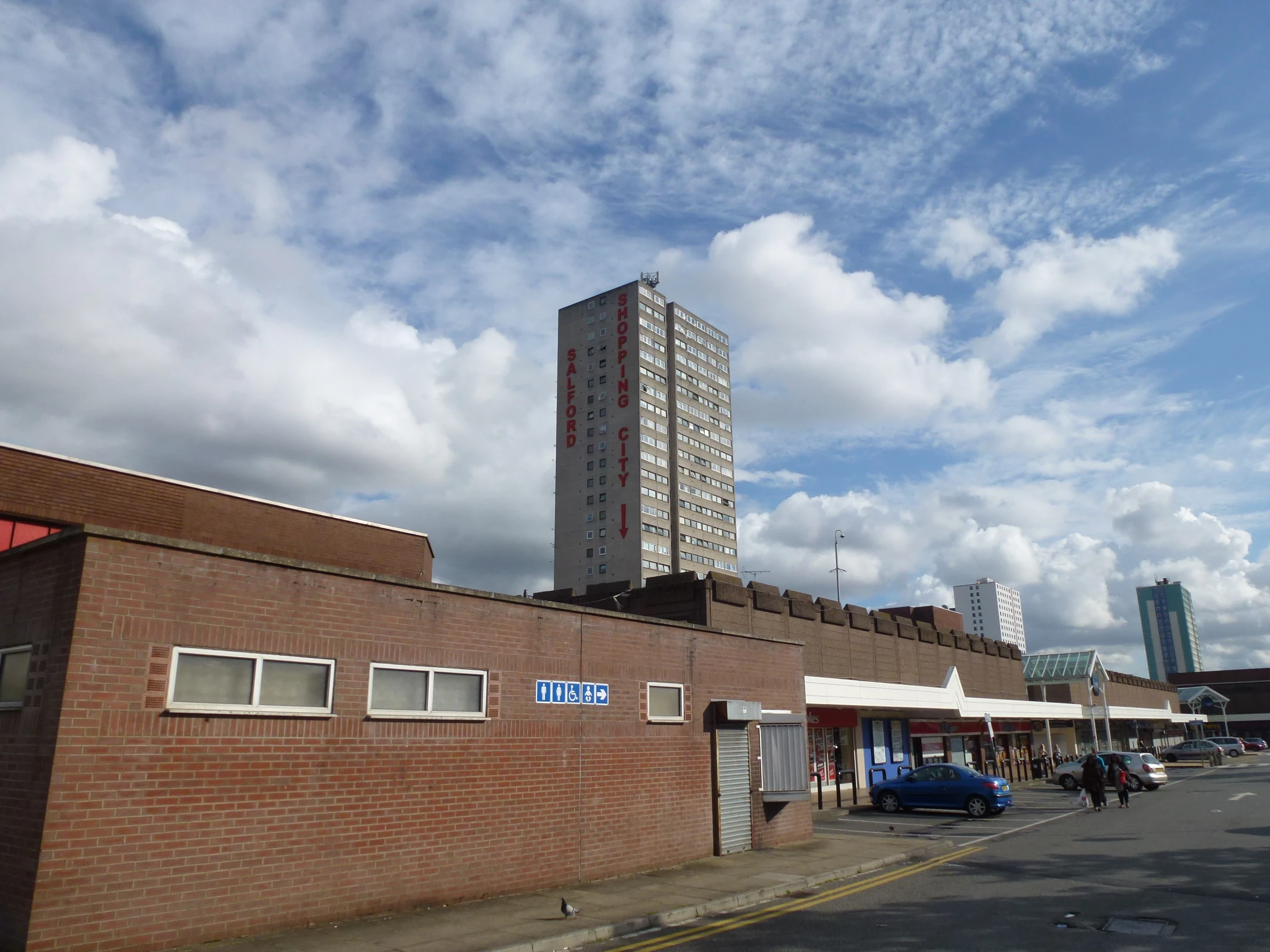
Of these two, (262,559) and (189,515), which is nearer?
(262,559)

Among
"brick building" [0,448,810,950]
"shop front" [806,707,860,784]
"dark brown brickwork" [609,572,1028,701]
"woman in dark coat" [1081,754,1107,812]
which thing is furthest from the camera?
"dark brown brickwork" [609,572,1028,701]

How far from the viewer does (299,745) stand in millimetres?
10336

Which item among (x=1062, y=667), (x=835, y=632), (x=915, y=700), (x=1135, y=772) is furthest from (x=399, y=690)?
(x=1062, y=667)

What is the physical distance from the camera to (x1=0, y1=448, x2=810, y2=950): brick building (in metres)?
8.68

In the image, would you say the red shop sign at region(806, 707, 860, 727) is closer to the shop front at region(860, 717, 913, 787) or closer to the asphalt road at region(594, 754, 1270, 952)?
the shop front at region(860, 717, 913, 787)

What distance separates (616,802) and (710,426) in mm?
108832

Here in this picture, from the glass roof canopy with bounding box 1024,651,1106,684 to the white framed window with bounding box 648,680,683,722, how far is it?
50174mm

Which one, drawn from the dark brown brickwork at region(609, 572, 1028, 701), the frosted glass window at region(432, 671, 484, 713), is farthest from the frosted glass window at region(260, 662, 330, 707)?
the dark brown brickwork at region(609, 572, 1028, 701)

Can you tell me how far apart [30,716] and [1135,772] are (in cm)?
3738

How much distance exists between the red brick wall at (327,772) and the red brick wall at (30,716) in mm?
164

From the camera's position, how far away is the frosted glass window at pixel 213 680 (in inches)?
376

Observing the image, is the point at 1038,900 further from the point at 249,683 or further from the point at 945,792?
the point at 945,792

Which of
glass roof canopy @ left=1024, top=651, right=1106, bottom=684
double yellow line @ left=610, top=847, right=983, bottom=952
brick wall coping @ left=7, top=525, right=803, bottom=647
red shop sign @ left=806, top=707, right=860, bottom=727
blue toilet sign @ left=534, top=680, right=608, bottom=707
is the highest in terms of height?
glass roof canopy @ left=1024, top=651, right=1106, bottom=684

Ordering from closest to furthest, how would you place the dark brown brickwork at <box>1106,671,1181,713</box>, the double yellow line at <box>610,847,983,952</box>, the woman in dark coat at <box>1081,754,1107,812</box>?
1. the double yellow line at <box>610,847,983,952</box>
2. the woman in dark coat at <box>1081,754,1107,812</box>
3. the dark brown brickwork at <box>1106,671,1181,713</box>
